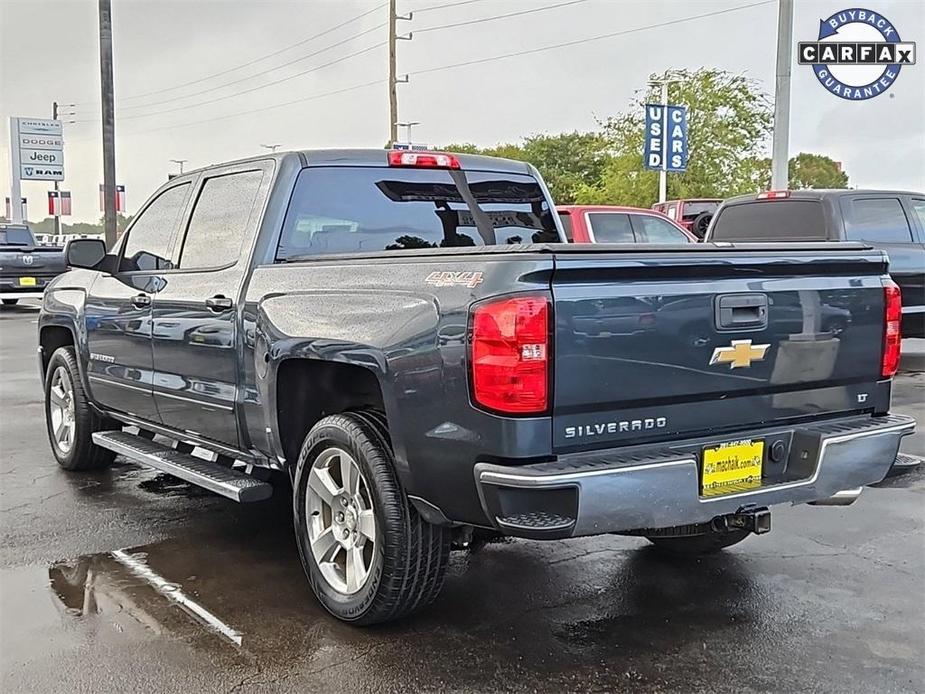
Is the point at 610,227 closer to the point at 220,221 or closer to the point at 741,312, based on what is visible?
the point at 220,221

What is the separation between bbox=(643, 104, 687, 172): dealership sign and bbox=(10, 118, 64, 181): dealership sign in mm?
30374

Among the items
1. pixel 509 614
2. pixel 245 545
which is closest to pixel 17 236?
pixel 245 545

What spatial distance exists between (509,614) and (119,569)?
1.93 meters

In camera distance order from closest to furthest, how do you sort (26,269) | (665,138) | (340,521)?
(340,521)
(26,269)
(665,138)

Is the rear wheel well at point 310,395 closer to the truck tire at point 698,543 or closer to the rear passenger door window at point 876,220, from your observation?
the truck tire at point 698,543

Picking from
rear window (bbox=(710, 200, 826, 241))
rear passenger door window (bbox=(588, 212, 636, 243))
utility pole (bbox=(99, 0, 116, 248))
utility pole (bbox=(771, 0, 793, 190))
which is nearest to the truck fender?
rear window (bbox=(710, 200, 826, 241))

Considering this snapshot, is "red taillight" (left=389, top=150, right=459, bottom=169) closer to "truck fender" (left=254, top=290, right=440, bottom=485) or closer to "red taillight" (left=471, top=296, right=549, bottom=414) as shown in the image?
"truck fender" (left=254, top=290, right=440, bottom=485)

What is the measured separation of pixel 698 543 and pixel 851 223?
707 centimetres

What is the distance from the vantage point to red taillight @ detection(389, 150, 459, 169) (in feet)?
17.1

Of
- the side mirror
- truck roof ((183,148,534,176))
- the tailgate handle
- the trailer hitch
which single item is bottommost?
the trailer hitch

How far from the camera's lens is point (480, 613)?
4.23m

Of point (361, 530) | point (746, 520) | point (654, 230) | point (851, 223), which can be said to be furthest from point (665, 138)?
point (361, 530)

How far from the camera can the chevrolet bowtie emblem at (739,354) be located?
371cm

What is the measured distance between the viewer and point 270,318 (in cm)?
445
